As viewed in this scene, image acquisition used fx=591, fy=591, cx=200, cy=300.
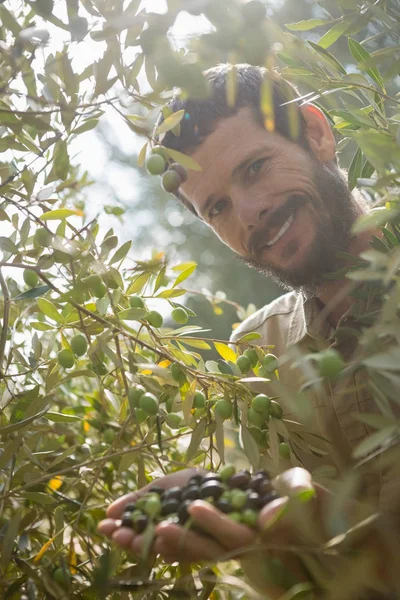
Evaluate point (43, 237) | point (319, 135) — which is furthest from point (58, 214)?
point (319, 135)

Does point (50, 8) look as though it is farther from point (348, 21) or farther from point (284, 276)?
point (284, 276)

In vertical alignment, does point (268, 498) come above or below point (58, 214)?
below

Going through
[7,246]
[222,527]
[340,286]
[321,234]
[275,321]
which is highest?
[7,246]

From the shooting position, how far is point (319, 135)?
1408 mm

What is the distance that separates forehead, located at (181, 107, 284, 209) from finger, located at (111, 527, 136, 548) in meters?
0.82

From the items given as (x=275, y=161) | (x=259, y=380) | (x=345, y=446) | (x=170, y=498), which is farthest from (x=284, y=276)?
(x=170, y=498)

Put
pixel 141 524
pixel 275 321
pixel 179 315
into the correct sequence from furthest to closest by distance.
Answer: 1. pixel 275 321
2. pixel 179 315
3. pixel 141 524

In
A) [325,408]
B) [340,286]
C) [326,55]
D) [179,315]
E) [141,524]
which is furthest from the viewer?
[340,286]

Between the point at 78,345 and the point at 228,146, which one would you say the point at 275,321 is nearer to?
the point at 228,146

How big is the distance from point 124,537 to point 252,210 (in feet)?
2.60

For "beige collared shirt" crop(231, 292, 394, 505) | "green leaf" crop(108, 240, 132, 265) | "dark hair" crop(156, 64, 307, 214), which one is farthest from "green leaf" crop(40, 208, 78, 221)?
"dark hair" crop(156, 64, 307, 214)

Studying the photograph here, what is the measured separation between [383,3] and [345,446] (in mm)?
816

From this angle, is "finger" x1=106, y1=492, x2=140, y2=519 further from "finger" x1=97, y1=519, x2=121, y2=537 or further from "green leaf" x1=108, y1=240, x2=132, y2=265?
"green leaf" x1=108, y1=240, x2=132, y2=265

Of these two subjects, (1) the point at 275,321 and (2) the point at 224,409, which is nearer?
(2) the point at 224,409
